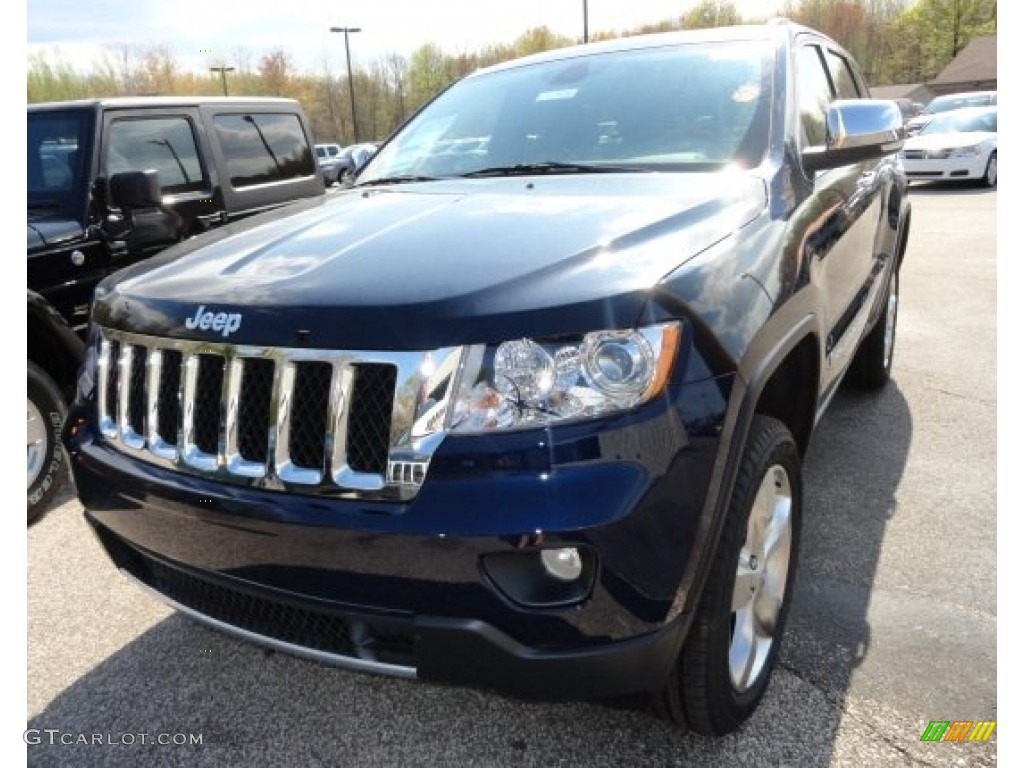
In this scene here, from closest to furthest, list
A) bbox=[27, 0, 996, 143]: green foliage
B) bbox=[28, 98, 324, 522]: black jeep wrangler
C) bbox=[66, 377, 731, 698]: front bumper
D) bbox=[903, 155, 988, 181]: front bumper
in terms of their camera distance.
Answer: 1. bbox=[66, 377, 731, 698]: front bumper
2. bbox=[28, 98, 324, 522]: black jeep wrangler
3. bbox=[903, 155, 988, 181]: front bumper
4. bbox=[27, 0, 996, 143]: green foliage

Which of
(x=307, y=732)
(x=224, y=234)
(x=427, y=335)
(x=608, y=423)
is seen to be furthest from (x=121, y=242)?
(x=608, y=423)

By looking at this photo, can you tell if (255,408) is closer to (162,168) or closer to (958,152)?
(162,168)

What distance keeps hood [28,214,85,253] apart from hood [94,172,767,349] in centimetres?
232

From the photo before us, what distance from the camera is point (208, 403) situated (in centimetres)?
198

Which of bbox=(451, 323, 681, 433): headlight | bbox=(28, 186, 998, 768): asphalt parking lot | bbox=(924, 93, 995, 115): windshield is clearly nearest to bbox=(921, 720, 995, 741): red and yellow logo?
bbox=(28, 186, 998, 768): asphalt parking lot

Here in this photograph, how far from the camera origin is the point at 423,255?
2023mm

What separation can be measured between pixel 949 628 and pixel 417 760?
5.50ft

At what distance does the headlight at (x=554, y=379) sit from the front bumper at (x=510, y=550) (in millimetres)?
41

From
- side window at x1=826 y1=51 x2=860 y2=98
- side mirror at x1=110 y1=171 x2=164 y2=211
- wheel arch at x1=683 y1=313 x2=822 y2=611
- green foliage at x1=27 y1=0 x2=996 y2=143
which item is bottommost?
wheel arch at x1=683 y1=313 x2=822 y2=611

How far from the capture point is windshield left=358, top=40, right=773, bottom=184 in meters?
2.80

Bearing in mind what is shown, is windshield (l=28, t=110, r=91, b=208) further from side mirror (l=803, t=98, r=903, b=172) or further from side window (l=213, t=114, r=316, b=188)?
side mirror (l=803, t=98, r=903, b=172)

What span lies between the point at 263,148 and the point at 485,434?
4.94 m

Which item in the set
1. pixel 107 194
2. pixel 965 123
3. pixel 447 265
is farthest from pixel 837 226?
pixel 965 123

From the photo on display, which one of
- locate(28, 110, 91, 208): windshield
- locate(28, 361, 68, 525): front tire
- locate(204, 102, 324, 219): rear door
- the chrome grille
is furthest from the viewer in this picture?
the chrome grille
